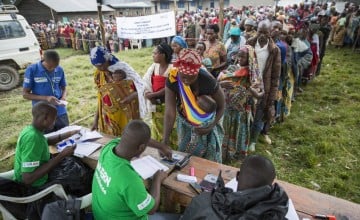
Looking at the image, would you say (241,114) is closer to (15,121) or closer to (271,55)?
(271,55)

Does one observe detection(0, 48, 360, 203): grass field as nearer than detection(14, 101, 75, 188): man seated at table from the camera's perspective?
No

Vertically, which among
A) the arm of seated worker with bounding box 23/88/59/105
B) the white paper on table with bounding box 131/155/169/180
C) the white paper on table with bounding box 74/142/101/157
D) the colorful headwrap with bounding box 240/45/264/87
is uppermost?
the colorful headwrap with bounding box 240/45/264/87

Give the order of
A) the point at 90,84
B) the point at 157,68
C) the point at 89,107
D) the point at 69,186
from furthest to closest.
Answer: the point at 90,84 → the point at 89,107 → the point at 157,68 → the point at 69,186

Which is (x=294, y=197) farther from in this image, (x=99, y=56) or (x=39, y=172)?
(x=99, y=56)

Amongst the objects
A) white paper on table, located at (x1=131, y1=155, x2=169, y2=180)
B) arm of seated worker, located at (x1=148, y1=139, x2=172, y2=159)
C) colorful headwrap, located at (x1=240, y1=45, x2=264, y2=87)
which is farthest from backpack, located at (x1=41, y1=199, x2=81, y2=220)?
colorful headwrap, located at (x1=240, y1=45, x2=264, y2=87)

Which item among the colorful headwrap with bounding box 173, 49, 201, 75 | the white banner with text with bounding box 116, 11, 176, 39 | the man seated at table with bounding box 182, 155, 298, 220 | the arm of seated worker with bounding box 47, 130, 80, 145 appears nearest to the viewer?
the man seated at table with bounding box 182, 155, 298, 220

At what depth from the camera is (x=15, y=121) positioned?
5.95 m

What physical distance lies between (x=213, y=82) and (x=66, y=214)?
1.61 metres

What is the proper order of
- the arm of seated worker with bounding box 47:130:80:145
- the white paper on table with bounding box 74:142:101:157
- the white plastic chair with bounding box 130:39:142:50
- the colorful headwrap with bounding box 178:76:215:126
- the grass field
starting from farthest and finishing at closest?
the white plastic chair with bounding box 130:39:142:50, the grass field, the arm of seated worker with bounding box 47:130:80:145, the white paper on table with bounding box 74:142:101:157, the colorful headwrap with bounding box 178:76:215:126

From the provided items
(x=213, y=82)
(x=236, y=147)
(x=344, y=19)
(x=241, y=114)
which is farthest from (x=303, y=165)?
(x=344, y=19)

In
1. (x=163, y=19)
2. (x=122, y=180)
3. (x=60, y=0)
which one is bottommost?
(x=122, y=180)

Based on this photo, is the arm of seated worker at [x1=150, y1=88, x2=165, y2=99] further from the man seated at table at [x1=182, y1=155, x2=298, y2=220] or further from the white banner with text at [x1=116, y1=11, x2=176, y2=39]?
the white banner with text at [x1=116, y1=11, x2=176, y2=39]

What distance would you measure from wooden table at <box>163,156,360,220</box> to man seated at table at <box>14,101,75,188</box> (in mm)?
1053

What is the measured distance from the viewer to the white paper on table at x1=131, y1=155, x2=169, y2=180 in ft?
7.04
